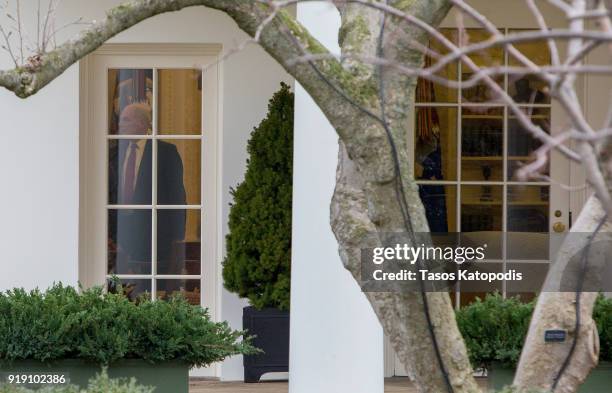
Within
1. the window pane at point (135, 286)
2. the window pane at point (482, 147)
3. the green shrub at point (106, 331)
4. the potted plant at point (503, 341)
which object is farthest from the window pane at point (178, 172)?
the potted plant at point (503, 341)

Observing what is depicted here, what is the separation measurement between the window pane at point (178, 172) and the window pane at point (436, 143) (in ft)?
6.18

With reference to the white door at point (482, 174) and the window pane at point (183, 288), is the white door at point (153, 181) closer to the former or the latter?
the window pane at point (183, 288)

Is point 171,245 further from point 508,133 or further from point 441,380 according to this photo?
point 441,380

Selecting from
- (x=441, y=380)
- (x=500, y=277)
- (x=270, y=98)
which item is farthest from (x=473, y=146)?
(x=441, y=380)

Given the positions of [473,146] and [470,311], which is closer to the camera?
[470,311]

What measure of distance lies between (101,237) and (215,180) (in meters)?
1.08

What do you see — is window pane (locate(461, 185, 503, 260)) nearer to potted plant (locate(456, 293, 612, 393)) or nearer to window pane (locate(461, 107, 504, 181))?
window pane (locate(461, 107, 504, 181))

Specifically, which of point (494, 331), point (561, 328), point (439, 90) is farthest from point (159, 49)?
point (561, 328)

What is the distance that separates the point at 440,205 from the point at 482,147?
0.61 meters

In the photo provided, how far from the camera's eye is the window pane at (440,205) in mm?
9109

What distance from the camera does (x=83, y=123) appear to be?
8867 millimetres

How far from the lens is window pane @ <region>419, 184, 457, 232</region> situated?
9.11 m

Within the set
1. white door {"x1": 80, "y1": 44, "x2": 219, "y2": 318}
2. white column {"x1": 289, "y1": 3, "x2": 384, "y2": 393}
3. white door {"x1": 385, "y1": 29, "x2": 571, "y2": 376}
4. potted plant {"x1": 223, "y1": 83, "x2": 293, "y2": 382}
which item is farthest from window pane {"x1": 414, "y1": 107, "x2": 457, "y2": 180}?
white column {"x1": 289, "y1": 3, "x2": 384, "y2": 393}

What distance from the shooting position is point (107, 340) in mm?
6164
